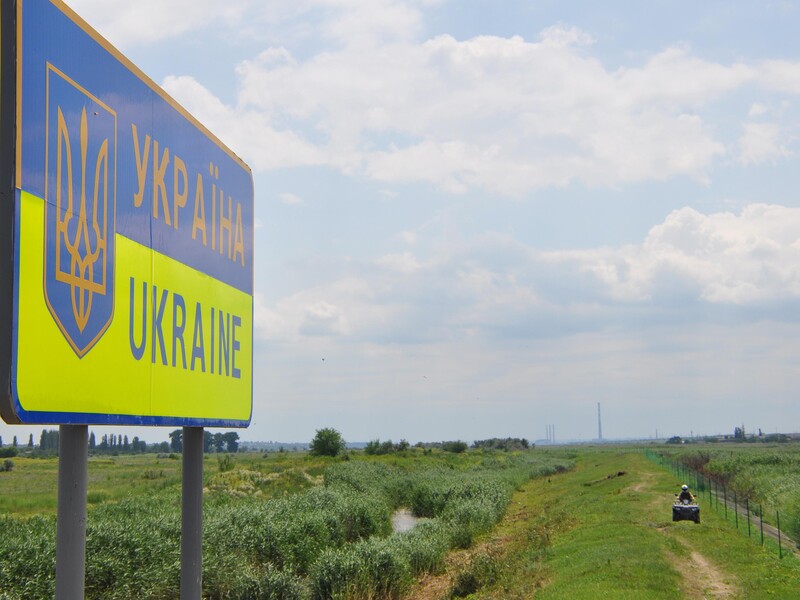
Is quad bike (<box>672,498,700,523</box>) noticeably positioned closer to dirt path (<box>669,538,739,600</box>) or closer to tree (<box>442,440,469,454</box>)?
dirt path (<box>669,538,739,600</box>)

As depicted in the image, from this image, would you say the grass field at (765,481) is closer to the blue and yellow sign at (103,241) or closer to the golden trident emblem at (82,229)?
the blue and yellow sign at (103,241)

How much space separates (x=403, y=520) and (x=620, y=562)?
2415cm

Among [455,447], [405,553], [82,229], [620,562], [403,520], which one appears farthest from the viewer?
[455,447]

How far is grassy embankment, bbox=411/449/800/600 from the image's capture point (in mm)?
17266

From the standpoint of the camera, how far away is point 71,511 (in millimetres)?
3461

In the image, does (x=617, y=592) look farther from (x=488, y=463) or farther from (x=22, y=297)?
(x=488, y=463)

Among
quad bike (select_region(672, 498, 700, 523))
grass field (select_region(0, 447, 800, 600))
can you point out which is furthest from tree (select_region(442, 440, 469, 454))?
quad bike (select_region(672, 498, 700, 523))

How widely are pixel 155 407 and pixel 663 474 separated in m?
52.4

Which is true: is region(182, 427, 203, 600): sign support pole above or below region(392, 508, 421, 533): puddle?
above

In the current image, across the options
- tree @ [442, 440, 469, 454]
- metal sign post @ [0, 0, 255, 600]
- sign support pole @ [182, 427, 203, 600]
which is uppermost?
metal sign post @ [0, 0, 255, 600]

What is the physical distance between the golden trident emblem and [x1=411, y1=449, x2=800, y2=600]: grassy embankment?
14955 mm

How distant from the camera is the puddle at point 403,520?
3826 centimetres

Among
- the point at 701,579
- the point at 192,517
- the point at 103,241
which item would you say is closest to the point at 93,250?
the point at 103,241

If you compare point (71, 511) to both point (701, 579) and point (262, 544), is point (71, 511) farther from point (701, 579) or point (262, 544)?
point (262, 544)
